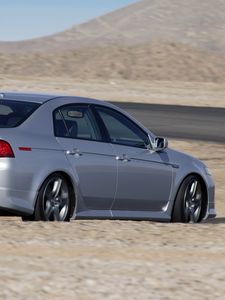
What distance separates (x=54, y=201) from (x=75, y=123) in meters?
0.95

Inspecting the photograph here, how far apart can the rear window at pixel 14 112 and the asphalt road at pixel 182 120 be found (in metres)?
15.5

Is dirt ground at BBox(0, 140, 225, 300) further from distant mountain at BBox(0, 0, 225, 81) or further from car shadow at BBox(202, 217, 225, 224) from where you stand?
distant mountain at BBox(0, 0, 225, 81)

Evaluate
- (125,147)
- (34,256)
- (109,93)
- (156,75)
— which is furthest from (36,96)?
(156,75)

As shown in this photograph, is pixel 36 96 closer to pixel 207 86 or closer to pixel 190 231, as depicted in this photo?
pixel 190 231

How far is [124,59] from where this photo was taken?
75062mm

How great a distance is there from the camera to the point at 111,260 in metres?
8.30

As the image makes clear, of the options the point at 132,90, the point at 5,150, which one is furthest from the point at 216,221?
the point at 132,90

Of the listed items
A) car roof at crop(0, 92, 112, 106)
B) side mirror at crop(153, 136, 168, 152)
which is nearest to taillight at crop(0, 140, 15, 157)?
car roof at crop(0, 92, 112, 106)

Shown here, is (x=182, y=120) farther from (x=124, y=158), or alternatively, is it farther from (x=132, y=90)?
(x=124, y=158)

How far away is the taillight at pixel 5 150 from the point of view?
33.1 feet

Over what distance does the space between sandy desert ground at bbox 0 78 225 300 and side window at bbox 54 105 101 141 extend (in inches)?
41.8

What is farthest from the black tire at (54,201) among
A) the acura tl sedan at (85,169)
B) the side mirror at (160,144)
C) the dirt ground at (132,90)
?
the dirt ground at (132,90)

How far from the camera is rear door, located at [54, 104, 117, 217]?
35.5 feet

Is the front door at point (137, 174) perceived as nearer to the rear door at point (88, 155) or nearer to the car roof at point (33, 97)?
the rear door at point (88, 155)
